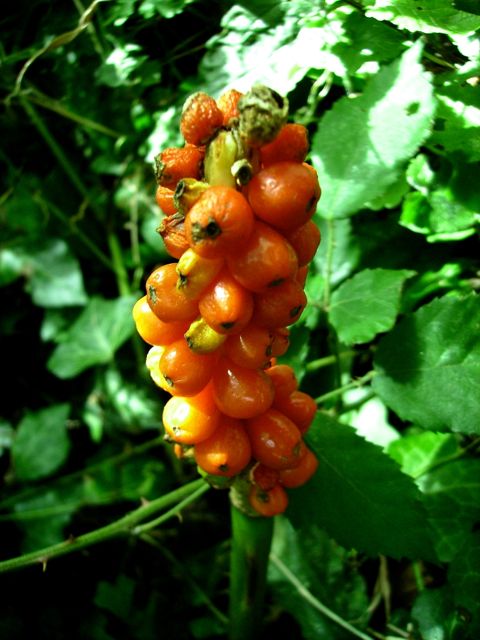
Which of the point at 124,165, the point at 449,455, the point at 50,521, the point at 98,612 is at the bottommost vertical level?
the point at 98,612

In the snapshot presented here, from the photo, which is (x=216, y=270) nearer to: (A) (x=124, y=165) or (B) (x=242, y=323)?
(B) (x=242, y=323)

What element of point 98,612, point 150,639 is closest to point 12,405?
point 98,612

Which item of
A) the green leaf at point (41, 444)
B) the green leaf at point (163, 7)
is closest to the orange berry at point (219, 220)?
the green leaf at point (163, 7)

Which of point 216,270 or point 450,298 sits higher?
point 216,270

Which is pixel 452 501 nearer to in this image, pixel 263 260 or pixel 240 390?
Answer: pixel 240 390

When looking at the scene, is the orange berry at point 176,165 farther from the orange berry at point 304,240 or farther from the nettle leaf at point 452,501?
the nettle leaf at point 452,501

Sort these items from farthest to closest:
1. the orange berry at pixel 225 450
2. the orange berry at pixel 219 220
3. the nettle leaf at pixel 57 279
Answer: the nettle leaf at pixel 57 279, the orange berry at pixel 225 450, the orange berry at pixel 219 220

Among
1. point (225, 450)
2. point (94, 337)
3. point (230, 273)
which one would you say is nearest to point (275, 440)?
point (225, 450)
